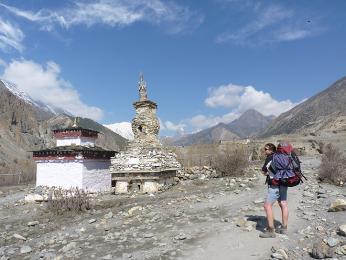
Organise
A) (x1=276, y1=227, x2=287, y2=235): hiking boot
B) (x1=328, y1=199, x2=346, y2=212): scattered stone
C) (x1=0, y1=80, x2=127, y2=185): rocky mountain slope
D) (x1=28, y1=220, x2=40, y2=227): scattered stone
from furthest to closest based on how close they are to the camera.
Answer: (x1=0, y1=80, x2=127, y2=185): rocky mountain slope → (x1=28, y1=220, x2=40, y2=227): scattered stone → (x1=328, y1=199, x2=346, y2=212): scattered stone → (x1=276, y1=227, x2=287, y2=235): hiking boot

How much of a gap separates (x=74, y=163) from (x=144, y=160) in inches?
141

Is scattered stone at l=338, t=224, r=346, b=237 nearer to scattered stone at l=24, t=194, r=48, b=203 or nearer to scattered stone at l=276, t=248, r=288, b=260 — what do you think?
scattered stone at l=276, t=248, r=288, b=260

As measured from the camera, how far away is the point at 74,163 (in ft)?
66.5

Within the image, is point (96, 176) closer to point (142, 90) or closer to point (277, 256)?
point (142, 90)

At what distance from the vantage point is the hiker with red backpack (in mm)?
8172

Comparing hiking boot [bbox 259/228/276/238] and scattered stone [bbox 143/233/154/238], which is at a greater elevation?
hiking boot [bbox 259/228/276/238]

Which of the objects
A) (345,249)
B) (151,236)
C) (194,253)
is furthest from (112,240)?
(345,249)

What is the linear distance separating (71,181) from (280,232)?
1397cm

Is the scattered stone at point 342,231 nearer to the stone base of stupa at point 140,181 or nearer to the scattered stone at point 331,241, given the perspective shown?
the scattered stone at point 331,241

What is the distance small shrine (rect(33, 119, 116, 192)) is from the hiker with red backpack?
533 inches

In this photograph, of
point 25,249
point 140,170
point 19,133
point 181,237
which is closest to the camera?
point 181,237

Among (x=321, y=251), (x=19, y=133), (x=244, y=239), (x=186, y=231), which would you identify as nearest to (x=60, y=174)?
(x=186, y=231)

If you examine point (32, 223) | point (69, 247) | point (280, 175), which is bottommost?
point (69, 247)

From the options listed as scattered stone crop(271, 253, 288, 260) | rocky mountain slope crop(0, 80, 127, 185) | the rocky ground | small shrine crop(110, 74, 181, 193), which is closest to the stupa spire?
small shrine crop(110, 74, 181, 193)
